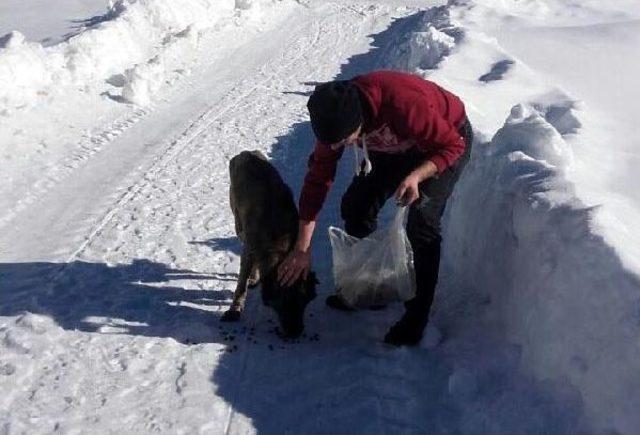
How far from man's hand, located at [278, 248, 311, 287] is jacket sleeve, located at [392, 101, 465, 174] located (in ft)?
3.15

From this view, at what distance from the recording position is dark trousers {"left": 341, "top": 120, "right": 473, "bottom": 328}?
4.27 m

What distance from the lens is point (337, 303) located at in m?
5.10

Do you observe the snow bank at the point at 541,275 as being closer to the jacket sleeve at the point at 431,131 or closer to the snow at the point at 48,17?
the jacket sleeve at the point at 431,131

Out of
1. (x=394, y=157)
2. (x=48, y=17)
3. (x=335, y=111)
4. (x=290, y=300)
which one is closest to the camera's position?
(x=335, y=111)

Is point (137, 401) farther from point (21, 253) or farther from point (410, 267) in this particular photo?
point (21, 253)

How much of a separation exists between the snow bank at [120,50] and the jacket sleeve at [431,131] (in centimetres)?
603

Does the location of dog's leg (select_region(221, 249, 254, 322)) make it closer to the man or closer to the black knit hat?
the man

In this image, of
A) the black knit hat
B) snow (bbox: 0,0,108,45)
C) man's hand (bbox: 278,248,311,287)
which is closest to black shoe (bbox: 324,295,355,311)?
man's hand (bbox: 278,248,311,287)

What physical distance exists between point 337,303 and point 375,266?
0.58m

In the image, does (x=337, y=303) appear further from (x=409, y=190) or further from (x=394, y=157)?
(x=409, y=190)

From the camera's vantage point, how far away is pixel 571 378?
3.62 meters

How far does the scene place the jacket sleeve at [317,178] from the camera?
4.13 meters

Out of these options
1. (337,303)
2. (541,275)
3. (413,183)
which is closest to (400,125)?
(413,183)

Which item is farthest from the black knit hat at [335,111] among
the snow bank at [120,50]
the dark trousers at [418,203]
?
the snow bank at [120,50]
